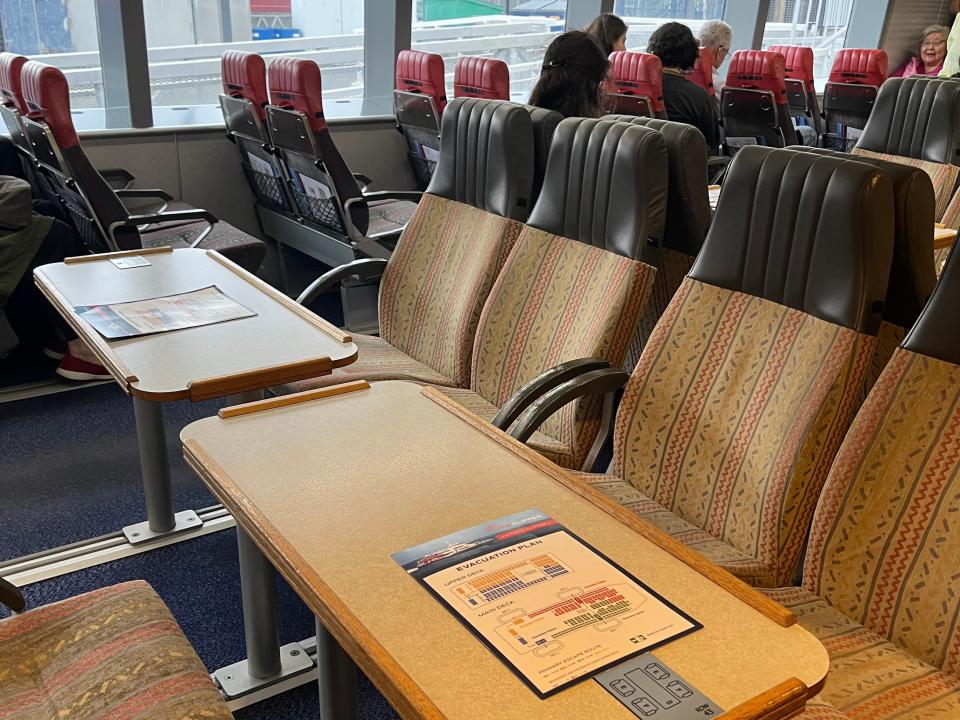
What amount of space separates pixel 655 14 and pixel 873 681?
21.7ft

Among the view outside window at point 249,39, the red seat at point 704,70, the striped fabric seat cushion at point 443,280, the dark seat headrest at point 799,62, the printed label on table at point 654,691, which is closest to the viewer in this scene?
the printed label on table at point 654,691

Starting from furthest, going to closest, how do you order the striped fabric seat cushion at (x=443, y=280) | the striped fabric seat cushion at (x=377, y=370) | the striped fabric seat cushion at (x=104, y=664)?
the striped fabric seat cushion at (x=443, y=280) → the striped fabric seat cushion at (x=377, y=370) → the striped fabric seat cushion at (x=104, y=664)

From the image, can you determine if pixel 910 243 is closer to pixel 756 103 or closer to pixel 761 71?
pixel 756 103

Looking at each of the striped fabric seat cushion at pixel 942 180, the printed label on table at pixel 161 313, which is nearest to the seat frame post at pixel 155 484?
the printed label on table at pixel 161 313

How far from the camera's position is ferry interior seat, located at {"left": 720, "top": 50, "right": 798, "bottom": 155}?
525cm

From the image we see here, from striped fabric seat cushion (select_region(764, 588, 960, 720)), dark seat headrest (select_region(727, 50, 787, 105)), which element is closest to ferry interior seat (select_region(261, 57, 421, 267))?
striped fabric seat cushion (select_region(764, 588, 960, 720))

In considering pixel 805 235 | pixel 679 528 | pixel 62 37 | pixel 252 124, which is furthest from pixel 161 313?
pixel 62 37

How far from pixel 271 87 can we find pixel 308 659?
253 centimetres

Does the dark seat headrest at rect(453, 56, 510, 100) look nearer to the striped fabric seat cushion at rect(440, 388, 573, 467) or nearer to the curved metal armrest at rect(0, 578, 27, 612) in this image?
the striped fabric seat cushion at rect(440, 388, 573, 467)

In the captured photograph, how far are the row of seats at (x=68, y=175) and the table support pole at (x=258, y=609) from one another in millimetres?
1643

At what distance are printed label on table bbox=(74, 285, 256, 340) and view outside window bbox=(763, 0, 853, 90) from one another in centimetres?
658

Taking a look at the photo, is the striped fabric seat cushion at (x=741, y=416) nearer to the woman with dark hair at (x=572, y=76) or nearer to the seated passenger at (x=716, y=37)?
the woman with dark hair at (x=572, y=76)

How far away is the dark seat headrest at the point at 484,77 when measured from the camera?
3.94 metres

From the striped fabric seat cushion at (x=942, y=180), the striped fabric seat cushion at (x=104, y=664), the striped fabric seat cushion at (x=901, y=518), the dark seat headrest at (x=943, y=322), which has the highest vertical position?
the dark seat headrest at (x=943, y=322)
